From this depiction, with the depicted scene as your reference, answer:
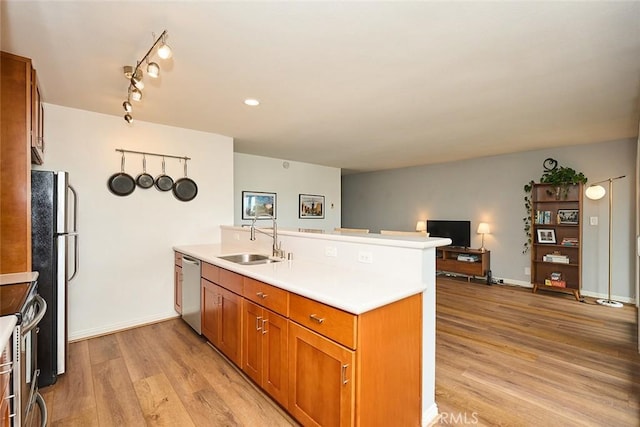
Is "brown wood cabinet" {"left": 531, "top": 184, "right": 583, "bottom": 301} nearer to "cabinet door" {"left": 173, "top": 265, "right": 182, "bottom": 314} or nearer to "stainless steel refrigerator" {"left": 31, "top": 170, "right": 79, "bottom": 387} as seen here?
"cabinet door" {"left": 173, "top": 265, "right": 182, "bottom": 314}

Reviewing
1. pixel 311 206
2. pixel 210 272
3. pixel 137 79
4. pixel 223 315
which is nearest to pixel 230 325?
pixel 223 315

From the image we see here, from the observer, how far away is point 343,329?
152cm

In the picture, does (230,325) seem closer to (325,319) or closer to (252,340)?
(252,340)

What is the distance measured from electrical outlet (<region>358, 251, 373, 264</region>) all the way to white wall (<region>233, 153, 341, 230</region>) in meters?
3.78

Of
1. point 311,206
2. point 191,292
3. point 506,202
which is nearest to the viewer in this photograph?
point 191,292

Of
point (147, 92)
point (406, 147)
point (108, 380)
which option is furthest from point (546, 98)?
point (108, 380)

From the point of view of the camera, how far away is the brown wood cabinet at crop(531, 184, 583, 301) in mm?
4840

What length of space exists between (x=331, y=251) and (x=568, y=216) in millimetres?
4661

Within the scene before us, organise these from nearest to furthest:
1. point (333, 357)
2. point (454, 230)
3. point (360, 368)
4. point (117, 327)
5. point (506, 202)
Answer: point (360, 368) < point (333, 357) < point (117, 327) < point (506, 202) < point (454, 230)

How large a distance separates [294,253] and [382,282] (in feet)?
3.61

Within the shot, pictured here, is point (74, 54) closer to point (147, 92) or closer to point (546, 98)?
point (147, 92)

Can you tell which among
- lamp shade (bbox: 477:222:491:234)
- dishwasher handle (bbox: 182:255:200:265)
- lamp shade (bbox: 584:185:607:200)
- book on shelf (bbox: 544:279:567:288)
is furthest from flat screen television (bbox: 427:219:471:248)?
dishwasher handle (bbox: 182:255:200:265)

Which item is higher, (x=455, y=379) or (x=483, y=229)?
(x=483, y=229)

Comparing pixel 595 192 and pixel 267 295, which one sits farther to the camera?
pixel 595 192
